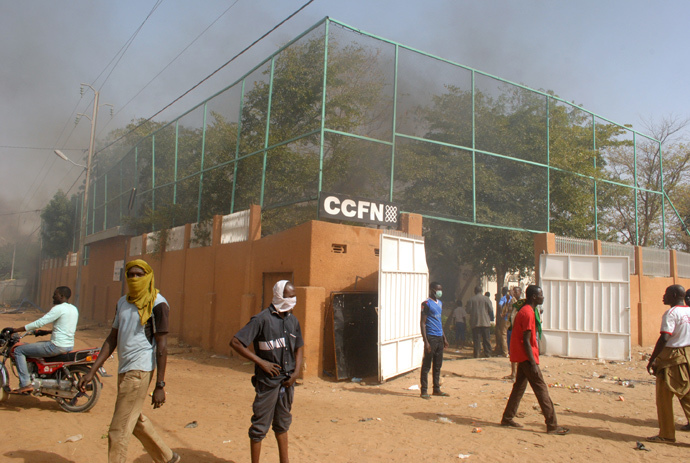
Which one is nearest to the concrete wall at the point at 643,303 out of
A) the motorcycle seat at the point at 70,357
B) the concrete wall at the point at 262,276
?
the concrete wall at the point at 262,276

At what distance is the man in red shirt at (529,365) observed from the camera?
547cm

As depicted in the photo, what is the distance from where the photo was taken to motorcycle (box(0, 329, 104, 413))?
20.7ft

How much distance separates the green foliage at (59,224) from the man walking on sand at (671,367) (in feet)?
117

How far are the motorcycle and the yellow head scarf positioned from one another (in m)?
3.05

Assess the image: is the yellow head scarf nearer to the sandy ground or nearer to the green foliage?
the sandy ground

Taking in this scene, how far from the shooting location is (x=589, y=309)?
12.4 m

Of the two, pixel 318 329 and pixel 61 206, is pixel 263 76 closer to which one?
pixel 318 329

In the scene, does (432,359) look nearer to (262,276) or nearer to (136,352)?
(262,276)

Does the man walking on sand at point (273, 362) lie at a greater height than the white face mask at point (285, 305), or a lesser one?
lesser

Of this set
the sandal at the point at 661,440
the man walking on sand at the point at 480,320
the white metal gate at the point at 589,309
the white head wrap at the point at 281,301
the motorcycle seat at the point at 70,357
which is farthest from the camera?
the white metal gate at the point at 589,309

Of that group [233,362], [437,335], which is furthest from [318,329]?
[233,362]

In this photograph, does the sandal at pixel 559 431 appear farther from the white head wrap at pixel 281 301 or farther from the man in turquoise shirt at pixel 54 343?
the man in turquoise shirt at pixel 54 343

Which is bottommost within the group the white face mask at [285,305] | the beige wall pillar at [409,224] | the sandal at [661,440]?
the sandal at [661,440]

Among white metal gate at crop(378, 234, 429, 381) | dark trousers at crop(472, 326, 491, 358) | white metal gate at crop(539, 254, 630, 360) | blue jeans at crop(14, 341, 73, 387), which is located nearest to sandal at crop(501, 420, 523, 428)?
white metal gate at crop(378, 234, 429, 381)
